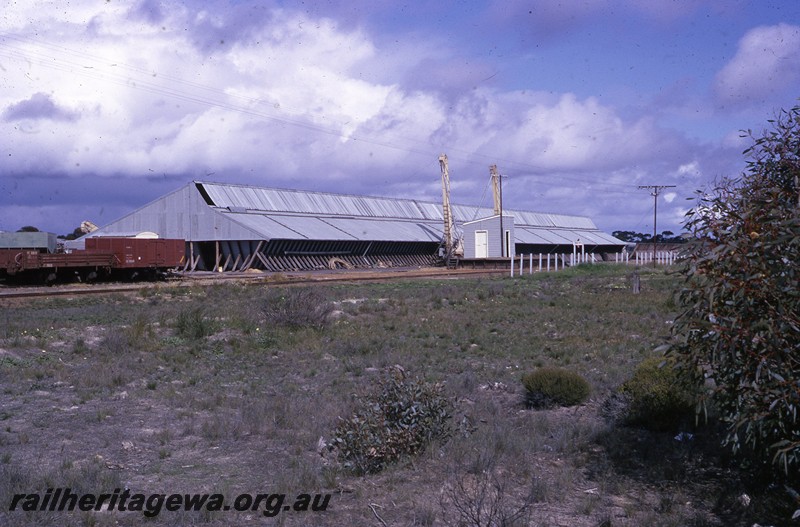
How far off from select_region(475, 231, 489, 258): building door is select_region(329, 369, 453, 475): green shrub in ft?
187

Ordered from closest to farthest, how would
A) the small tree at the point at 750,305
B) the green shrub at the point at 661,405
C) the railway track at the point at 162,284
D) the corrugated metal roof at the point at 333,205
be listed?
the small tree at the point at 750,305 → the green shrub at the point at 661,405 → the railway track at the point at 162,284 → the corrugated metal roof at the point at 333,205

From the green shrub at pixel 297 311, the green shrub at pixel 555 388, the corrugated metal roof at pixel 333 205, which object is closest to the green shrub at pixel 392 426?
the green shrub at pixel 555 388

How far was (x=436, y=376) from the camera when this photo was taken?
13047 millimetres

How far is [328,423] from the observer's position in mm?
9633

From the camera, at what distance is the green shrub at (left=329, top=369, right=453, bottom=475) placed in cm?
804

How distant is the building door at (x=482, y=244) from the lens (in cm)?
6581

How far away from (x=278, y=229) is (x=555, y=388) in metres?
43.9

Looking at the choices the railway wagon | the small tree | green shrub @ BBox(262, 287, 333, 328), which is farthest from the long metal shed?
the small tree

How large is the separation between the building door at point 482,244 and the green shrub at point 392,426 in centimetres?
5710

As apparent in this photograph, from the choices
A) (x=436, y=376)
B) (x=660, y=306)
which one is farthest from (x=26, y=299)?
(x=660, y=306)

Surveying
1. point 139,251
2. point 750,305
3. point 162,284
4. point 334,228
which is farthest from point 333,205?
point 750,305

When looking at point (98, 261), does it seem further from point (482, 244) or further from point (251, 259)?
point (482, 244)

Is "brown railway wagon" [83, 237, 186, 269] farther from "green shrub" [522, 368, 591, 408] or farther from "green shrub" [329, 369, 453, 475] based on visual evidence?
"green shrub" [329, 369, 453, 475]

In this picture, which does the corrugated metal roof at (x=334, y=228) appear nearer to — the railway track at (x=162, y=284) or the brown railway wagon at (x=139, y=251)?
the brown railway wagon at (x=139, y=251)
